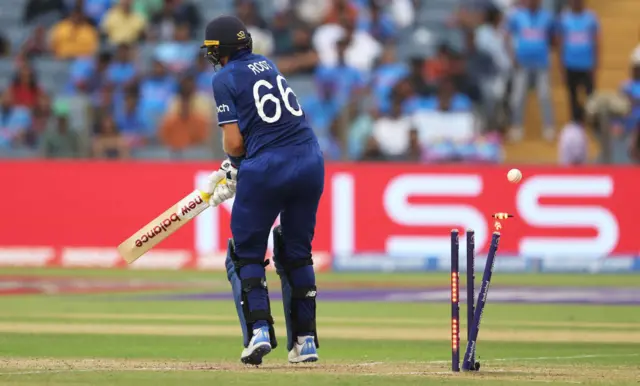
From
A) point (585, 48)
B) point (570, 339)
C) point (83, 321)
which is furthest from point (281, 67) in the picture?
point (570, 339)

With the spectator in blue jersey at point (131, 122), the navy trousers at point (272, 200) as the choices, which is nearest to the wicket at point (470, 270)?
the navy trousers at point (272, 200)

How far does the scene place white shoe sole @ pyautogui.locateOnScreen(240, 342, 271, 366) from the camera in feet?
32.1

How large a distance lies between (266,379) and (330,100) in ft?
43.8

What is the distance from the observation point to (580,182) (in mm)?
21031

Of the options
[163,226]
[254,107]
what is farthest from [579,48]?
[254,107]

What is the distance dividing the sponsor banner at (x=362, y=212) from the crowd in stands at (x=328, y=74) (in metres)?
0.38

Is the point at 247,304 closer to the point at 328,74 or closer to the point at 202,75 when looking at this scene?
the point at 328,74

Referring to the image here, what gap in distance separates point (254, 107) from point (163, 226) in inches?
48.4

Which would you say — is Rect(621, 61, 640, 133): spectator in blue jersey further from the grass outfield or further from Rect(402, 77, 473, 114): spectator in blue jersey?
the grass outfield

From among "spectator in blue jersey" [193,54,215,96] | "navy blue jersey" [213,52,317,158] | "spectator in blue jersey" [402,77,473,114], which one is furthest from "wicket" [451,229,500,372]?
"spectator in blue jersey" [193,54,215,96]

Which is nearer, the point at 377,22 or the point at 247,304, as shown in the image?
the point at 247,304

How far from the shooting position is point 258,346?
32.1 ft

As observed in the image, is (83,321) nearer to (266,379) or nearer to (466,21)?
(266,379)

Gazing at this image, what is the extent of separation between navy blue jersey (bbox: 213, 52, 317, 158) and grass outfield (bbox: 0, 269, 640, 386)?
150cm
